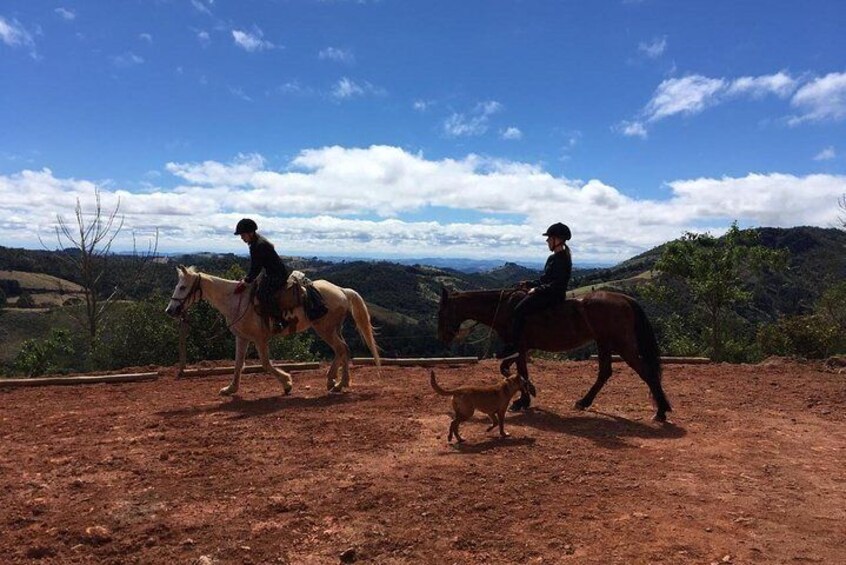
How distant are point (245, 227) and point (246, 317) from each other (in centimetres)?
156

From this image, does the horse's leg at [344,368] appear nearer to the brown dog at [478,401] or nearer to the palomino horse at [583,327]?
the palomino horse at [583,327]

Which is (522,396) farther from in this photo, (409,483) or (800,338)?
(800,338)

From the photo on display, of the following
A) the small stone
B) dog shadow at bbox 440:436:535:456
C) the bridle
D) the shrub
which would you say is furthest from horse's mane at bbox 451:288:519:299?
the shrub

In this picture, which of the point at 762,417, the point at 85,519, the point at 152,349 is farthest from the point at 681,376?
→ the point at 152,349

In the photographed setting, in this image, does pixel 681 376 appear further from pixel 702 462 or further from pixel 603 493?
pixel 603 493

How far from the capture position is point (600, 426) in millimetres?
7609

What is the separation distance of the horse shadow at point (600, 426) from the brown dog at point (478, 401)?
0.83 meters

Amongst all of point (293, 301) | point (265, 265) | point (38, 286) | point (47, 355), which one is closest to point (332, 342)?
point (293, 301)

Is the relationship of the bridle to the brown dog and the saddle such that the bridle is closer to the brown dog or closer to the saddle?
the saddle

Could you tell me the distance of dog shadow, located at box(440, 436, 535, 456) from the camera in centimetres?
632

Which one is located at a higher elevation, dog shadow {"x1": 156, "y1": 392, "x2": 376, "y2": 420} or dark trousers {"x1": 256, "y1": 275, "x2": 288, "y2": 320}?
dark trousers {"x1": 256, "y1": 275, "x2": 288, "y2": 320}

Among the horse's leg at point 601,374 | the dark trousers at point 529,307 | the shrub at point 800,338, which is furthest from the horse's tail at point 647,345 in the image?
the shrub at point 800,338

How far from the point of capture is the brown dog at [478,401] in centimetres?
668

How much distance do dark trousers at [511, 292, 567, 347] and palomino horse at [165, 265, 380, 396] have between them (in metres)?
3.14
